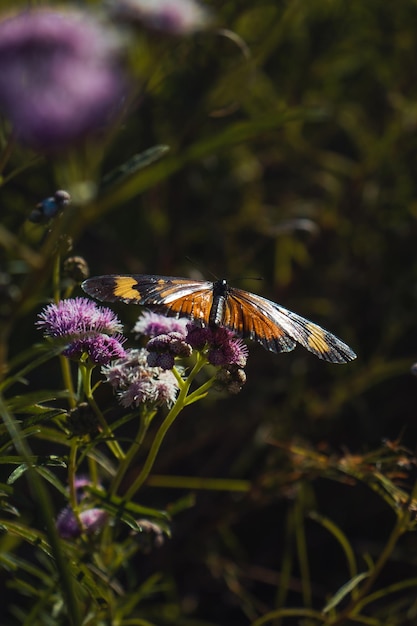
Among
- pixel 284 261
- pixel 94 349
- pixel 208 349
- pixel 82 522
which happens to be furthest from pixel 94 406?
pixel 284 261

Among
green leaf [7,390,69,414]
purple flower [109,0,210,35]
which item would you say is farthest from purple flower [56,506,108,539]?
purple flower [109,0,210,35]

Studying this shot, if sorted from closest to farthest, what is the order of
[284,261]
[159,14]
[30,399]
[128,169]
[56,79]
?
[56,79] < [30,399] < [159,14] < [128,169] < [284,261]

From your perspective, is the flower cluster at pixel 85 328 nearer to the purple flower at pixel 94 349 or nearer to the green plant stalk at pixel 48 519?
the purple flower at pixel 94 349

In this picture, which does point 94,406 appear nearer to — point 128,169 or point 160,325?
point 160,325

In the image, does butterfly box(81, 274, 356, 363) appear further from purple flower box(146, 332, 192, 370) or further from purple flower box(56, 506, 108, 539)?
purple flower box(56, 506, 108, 539)

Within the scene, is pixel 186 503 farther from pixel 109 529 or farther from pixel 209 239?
pixel 209 239

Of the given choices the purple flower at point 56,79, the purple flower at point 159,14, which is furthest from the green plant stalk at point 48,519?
the purple flower at point 159,14

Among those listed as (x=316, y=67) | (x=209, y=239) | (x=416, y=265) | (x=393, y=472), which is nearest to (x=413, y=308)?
(x=416, y=265)
